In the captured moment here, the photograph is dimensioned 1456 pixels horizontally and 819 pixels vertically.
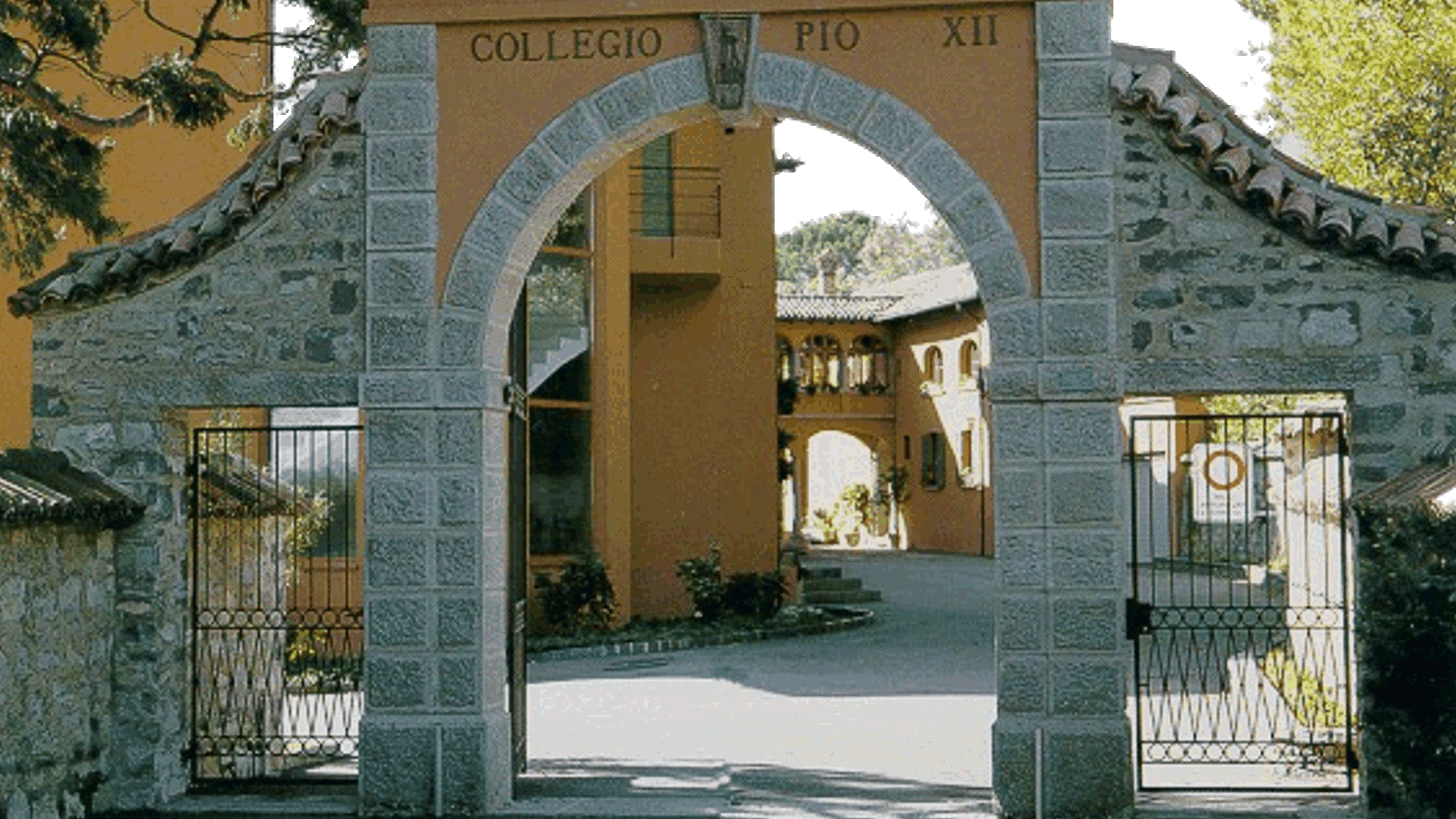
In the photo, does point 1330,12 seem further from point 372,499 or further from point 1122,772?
point 372,499

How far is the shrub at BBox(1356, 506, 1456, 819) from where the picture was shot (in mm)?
7895

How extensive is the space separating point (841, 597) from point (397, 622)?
15.7 m

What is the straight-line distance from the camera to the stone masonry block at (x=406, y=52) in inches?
377

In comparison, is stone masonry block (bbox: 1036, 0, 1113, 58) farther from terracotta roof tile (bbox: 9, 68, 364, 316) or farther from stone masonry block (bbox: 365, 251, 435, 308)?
terracotta roof tile (bbox: 9, 68, 364, 316)

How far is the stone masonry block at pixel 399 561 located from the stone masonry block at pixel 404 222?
154cm

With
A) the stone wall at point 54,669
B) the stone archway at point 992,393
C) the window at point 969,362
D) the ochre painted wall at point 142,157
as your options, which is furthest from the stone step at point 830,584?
the stone wall at point 54,669

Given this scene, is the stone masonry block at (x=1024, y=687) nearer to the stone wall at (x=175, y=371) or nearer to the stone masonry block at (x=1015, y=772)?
the stone masonry block at (x=1015, y=772)

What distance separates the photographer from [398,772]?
9375 millimetres

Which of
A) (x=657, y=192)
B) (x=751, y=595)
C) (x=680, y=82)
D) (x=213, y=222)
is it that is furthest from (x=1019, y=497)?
(x=657, y=192)

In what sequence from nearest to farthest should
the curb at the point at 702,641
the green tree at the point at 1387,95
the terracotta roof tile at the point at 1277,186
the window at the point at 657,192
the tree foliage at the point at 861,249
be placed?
the terracotta roof tile at the point at 1277,186, the green tree at the point at 1387,95, the curb at the point at 702,641, the window at the point at 657,192, the tree foliage at the point at 861,249

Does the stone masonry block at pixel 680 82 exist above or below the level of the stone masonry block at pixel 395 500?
above

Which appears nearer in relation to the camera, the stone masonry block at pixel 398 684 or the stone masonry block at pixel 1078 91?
the stone masonry block at pixel 1078 91

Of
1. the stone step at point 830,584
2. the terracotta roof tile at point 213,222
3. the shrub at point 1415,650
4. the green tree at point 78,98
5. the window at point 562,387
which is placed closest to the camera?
the shrub at point 1415,650

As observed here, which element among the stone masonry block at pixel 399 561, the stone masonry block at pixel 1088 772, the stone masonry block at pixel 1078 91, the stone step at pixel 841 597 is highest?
the stone masonry block at pixel 1078 91
